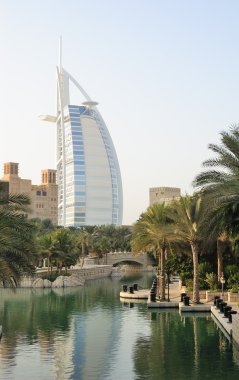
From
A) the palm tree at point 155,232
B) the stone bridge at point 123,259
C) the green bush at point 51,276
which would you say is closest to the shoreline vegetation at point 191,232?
the palm tree at point 155,232

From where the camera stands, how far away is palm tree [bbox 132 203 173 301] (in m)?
43.6

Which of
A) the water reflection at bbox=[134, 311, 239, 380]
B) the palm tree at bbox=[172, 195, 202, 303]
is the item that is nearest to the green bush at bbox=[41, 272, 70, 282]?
the palm tree at bbox=[172, 195, 202, 303]

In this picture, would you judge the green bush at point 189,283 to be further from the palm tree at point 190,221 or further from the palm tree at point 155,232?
the palm tree at point 190,221

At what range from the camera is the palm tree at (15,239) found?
23922 mm

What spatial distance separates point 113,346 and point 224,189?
31.2 feet

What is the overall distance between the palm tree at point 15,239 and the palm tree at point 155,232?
17.3 metres

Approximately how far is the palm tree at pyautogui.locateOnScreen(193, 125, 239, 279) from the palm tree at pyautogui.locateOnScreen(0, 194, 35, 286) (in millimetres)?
9698

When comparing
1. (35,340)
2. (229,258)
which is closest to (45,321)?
(35,340)

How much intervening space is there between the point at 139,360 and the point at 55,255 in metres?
51.5

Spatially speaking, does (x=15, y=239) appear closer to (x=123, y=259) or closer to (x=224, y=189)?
(x=224, y=189)

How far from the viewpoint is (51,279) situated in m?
71.2

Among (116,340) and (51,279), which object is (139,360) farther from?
(51,279)

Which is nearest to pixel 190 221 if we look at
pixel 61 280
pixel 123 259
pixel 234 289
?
pixel 234 289

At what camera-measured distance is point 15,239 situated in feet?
81.5
